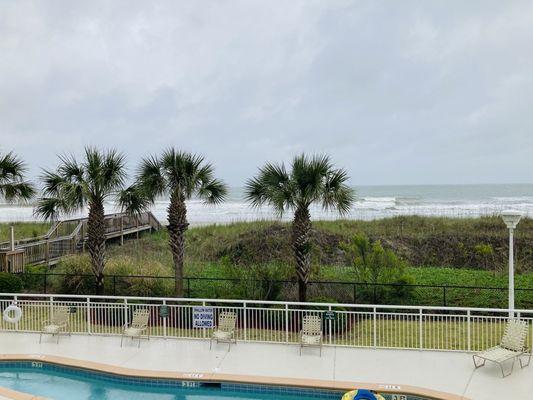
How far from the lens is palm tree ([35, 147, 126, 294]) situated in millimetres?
13133

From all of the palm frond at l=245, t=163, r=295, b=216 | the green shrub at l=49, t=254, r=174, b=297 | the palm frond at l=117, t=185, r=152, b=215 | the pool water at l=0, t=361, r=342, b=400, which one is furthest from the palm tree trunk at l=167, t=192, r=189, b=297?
the pool water at l=0, t=361, r=342, b=400

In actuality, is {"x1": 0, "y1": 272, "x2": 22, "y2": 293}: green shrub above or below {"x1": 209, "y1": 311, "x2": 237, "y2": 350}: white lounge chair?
above

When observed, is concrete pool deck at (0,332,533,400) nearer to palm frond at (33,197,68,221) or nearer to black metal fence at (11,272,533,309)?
black metal fence at (11,272,533,309)

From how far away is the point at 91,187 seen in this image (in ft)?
43.3

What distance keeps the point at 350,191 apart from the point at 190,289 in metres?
6.08

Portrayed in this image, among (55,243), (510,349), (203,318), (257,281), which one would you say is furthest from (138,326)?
(55,243)

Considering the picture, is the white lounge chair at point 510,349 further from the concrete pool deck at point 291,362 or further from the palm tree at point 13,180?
the palm tree at point 13,180

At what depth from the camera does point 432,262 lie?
2062cm

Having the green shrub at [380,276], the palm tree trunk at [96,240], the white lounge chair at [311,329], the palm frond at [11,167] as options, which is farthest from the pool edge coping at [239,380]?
the palm frond at [11,167]

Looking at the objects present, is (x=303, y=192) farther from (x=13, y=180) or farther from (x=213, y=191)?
(x=13, y=180)

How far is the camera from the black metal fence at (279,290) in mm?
13109

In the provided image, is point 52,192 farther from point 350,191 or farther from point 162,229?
point 162,229

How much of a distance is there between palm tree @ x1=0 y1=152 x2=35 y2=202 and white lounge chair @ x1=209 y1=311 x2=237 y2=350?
840cm

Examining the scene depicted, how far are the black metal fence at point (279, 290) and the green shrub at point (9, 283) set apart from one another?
34.2 inches
